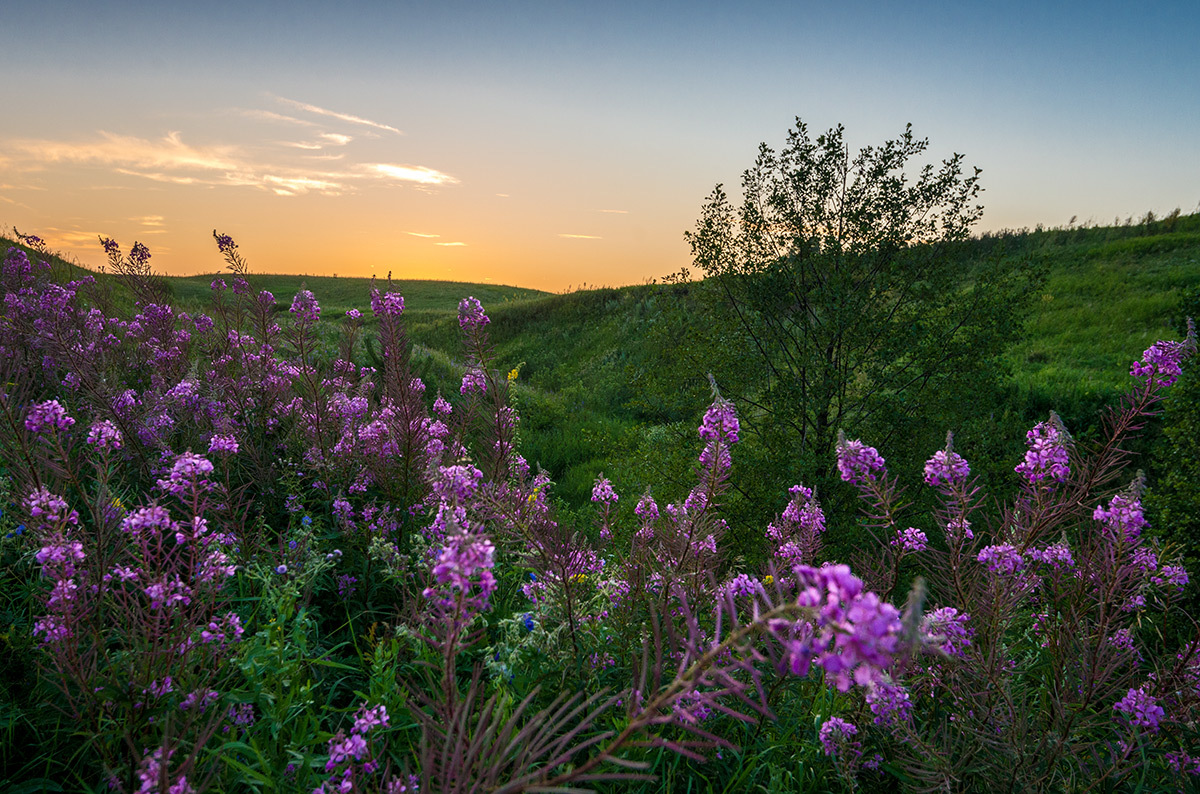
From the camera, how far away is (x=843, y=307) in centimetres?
702

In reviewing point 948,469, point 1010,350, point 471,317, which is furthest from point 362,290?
point 948,469

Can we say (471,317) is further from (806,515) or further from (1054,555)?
(1054,555)

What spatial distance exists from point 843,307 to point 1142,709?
16.7 feet

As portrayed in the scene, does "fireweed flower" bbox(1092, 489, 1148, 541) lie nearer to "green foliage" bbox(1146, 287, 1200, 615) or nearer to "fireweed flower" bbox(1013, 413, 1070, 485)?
"fireweed flower" bbox(1013, 413, 1070, 485)

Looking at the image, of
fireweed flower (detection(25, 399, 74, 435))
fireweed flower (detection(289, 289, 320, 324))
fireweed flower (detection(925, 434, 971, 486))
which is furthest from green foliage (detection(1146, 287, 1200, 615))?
fireweed flower (detection(25, 399, 74, 435))

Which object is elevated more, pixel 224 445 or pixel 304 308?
pixel 304 308

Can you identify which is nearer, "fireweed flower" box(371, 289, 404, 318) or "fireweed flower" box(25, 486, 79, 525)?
"fireweed flower" box(25, 486, 79, 525)

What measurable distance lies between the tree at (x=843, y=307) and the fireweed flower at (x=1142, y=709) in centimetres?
417

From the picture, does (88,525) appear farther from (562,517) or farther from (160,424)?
(562,517)

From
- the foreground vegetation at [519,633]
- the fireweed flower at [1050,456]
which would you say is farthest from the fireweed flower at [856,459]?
the fireweed flower at [1050,456]

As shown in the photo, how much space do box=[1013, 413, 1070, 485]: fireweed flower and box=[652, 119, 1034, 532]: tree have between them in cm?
402

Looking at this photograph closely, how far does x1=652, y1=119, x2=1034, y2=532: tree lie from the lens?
23.1 feet

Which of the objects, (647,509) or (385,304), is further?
(385,304)

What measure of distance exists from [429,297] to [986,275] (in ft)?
151
